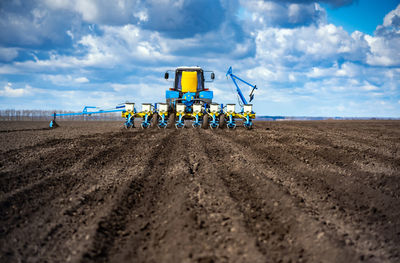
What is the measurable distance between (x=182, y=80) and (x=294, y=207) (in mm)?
13409

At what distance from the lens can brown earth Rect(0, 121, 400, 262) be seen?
10.4 feet

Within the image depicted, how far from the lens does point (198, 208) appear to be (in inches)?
160

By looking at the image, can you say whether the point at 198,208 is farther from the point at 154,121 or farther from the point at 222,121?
the point at 154,121

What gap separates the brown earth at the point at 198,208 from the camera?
10.4 ft

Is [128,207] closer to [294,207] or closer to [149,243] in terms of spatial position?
[149,243]

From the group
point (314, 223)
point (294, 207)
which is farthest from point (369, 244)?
point (294, 207)

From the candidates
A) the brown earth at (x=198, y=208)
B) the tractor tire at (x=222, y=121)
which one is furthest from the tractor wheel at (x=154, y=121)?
the brown earth at (x=198, y=208)

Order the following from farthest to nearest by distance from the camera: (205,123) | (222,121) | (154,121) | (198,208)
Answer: (154,121), (222,121), (205,123), (198,208)

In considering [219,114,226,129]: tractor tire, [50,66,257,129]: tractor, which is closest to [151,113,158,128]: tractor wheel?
[50,66,257,129]: tractor

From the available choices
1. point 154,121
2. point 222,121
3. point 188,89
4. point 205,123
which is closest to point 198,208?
point 205,123

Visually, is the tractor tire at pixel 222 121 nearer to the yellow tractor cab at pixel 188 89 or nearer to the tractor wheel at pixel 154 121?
the yellow tractor cab at pixel 188 89

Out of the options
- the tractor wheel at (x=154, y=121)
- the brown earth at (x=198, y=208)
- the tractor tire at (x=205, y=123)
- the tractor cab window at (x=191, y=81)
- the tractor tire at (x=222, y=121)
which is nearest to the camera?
the brown earth at (x=198, y=208)

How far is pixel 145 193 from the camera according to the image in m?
4.90

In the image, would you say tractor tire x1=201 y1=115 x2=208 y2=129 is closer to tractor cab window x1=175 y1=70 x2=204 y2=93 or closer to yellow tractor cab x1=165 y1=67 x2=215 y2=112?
yellow tractor cab x1=165 y1=67 x2=215 y2=112
